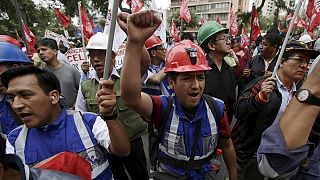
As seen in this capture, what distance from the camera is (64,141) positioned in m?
1.62

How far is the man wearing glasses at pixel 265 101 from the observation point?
227 cm

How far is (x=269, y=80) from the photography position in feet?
7.21

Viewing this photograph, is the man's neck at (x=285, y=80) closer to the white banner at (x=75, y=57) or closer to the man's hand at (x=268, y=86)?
the man's hand at (x=268, y=86)

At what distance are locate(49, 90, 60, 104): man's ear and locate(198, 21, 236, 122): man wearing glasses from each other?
1798 millimetres

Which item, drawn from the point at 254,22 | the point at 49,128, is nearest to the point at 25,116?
the point at 49,128

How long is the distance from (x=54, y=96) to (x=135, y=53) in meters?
0.74

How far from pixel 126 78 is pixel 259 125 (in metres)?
1.61

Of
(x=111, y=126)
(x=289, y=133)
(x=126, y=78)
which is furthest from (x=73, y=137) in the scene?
(x=289, y=133)

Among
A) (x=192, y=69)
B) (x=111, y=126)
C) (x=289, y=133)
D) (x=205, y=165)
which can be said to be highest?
(x=192, y=69)

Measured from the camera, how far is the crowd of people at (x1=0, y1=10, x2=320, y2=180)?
938mm

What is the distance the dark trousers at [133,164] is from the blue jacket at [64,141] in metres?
0.95

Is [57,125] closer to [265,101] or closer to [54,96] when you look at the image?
[54,96]

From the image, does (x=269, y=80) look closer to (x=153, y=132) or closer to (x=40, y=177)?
(x=153, y=132)

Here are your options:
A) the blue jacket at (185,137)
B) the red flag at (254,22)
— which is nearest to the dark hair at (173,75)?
the blue jacket at (185,137)
